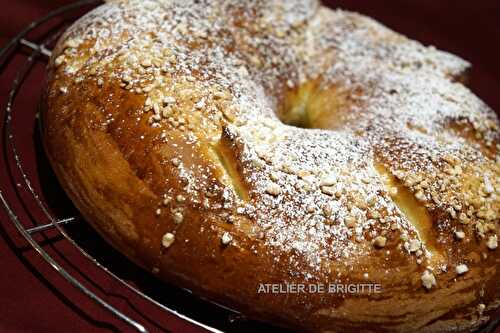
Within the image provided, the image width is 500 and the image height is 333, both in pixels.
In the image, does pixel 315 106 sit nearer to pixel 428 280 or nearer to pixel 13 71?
pixel 428 280

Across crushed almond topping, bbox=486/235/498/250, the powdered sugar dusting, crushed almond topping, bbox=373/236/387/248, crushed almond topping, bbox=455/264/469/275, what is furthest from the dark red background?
crushed almond topping, bbox=486/235/498/250

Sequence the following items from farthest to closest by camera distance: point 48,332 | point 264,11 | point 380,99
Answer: point 264,11 < point 380,99 < point 48,332

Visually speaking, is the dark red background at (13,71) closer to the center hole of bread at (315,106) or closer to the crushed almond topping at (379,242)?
the crushed almond topping at (379,242)

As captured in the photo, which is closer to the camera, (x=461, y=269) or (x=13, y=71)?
(x=461, y=269)

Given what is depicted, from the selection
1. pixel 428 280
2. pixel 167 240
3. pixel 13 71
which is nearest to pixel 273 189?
pixel 167 240

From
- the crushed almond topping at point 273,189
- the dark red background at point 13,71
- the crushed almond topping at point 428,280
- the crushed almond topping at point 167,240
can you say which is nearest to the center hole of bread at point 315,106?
the crushed almond topping at point 273,189

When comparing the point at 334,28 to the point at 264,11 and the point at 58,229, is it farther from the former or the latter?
the point at 58,229

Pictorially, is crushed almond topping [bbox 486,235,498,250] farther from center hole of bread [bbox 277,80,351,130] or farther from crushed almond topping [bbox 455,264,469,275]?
center hole of bread [bbox 277,80,351,130]

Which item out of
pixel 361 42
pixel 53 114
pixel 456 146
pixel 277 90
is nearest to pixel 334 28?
pixel 361 42

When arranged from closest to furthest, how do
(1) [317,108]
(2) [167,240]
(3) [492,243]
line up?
(2) [167,240], (3) [492,243], (1) [317,108]
